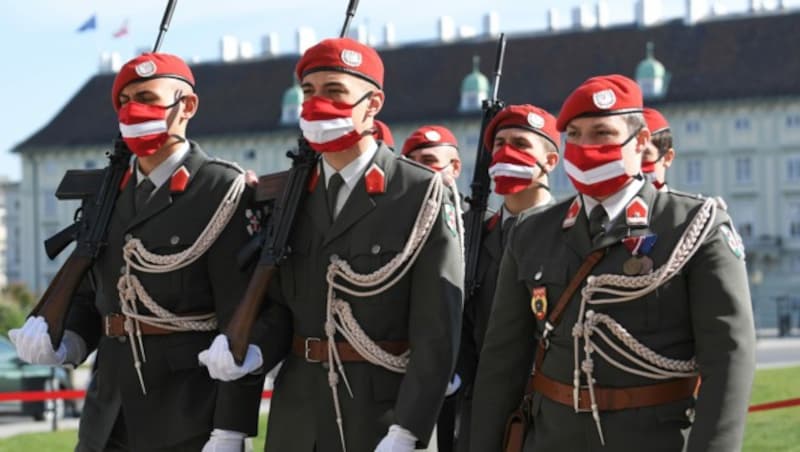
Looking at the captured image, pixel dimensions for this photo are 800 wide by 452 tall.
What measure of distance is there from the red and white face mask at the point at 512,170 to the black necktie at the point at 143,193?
1550 millimetres

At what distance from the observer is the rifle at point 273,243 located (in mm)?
6429

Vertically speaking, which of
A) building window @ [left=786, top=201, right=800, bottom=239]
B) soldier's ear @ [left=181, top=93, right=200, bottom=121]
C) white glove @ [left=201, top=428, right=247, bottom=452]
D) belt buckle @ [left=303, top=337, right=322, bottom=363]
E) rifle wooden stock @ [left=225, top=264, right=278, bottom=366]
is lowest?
building window @ [left=786, top=201, right=800, bottom=239]

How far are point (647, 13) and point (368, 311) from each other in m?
86.5

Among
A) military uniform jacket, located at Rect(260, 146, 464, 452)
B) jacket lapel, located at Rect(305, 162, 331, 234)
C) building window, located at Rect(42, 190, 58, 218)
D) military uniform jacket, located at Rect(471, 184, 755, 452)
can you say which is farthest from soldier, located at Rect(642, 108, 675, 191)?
building window, located at Rect(42, 190, 58, 218)

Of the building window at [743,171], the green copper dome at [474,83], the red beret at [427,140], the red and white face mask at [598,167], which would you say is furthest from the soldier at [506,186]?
the green copper dome at [474,83]

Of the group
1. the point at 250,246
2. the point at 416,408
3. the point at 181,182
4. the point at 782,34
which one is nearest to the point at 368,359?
the point at 416,408

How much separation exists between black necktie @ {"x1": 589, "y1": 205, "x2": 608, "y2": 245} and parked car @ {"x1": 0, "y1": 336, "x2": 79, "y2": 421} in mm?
17041

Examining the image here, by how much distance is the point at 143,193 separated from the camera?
7191 millimetres

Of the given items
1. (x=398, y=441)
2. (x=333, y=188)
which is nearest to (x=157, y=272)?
(x=333, y=188)

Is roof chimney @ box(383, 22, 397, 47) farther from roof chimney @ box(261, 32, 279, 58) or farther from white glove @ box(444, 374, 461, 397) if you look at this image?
white glove @ box(444, 374, 461, 397)

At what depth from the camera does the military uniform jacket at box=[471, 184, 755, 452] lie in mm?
5430

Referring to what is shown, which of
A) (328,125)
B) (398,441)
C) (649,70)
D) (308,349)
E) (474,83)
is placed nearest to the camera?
(398,441)

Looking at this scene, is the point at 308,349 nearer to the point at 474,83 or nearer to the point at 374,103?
the point at 374,103

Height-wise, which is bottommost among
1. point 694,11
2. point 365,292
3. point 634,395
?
point 634,395
